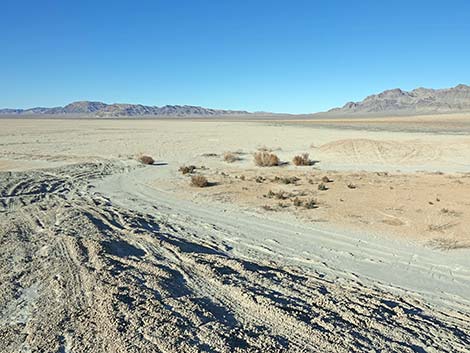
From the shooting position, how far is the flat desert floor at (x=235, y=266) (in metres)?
5.34

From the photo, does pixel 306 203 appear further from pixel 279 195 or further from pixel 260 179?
pixel 260 179

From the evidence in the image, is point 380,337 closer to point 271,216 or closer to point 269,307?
point 269,307

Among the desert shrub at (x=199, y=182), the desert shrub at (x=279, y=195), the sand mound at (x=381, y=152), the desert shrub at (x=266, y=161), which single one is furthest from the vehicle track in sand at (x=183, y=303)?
the sand mound at (x=381, y=152)

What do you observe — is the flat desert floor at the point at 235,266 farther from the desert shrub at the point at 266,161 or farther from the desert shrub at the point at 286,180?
the desert shrub at the point at 266,161

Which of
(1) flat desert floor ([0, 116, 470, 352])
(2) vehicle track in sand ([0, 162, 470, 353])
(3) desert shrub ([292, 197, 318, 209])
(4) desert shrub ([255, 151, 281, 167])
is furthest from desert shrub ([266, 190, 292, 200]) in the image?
(4) desert shrub ([255, 151, 281, 167])

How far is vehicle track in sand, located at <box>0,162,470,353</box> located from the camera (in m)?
5.16

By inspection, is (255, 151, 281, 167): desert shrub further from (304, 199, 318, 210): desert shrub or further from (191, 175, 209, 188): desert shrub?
(304, 199, 318, 210): desert shrub

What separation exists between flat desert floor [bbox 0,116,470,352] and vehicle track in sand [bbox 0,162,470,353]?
0.02 metres

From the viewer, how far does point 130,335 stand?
5199 millimetres

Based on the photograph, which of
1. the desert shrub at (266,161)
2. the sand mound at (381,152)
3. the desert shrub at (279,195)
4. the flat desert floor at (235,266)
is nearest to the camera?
the flat desert floor at (235,266)

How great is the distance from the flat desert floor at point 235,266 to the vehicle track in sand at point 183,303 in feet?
0.08

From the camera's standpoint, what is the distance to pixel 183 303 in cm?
612

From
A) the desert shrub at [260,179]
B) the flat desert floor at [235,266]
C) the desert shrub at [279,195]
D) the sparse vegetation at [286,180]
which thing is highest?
the flat desert floor at [235,266]

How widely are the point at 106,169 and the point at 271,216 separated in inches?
489
